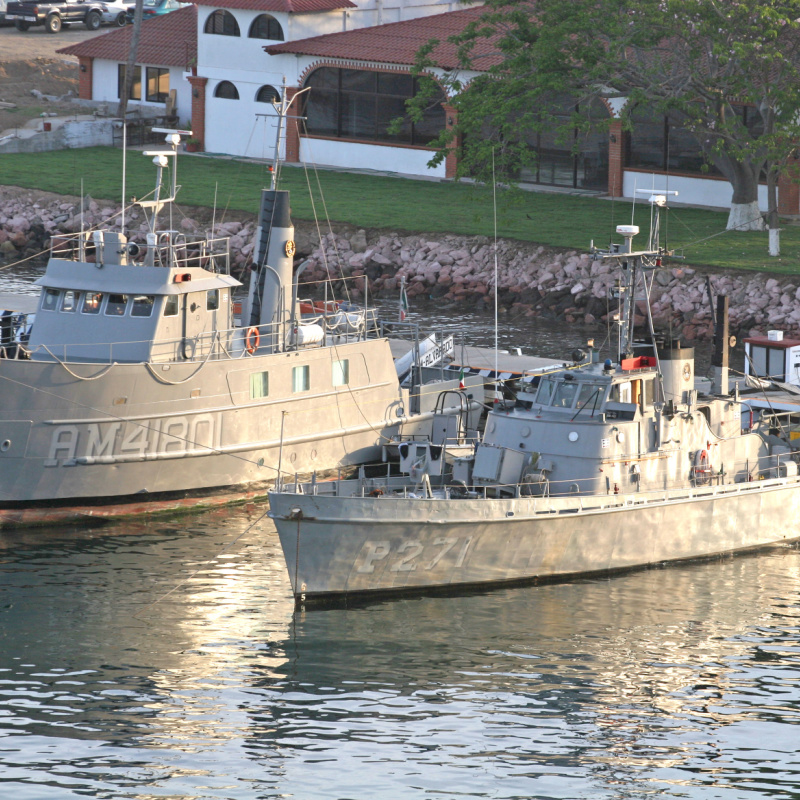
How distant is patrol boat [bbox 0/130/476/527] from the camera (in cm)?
2739

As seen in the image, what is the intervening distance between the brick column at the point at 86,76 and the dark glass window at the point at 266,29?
10.8m

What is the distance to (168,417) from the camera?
28.4 metres

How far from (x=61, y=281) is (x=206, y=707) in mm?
12287

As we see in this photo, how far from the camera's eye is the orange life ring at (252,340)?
30.0 metres

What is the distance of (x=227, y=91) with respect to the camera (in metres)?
63.2

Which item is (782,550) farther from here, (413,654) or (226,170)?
(226,170)

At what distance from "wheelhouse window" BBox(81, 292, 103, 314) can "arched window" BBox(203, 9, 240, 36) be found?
A: 36057mm

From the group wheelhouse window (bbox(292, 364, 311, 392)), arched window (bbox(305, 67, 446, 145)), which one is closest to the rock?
arched window (bbox(305, 67, 446, 145))

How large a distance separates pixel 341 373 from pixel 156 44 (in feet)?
139

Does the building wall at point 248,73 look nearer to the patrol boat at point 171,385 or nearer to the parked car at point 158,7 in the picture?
the parked car at point 158,7

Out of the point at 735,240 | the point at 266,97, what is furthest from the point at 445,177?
the point at 735,240

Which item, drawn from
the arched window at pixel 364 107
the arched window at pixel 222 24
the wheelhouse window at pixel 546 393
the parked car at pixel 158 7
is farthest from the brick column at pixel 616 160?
the parked car at pixel 158 7

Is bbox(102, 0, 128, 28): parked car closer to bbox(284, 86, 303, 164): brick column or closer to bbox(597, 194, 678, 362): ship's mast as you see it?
bbox(284, 86, 303, 164): brick column

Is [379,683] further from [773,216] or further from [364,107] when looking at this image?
[364,107]
